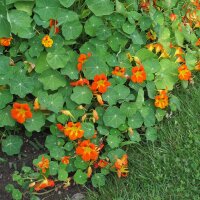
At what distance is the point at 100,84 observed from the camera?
2727 mm

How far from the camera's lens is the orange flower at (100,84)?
2.70 metres

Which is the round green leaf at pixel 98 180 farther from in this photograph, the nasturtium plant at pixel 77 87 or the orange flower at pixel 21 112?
the orange flower at pixel 21 112

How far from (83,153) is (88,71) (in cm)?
49

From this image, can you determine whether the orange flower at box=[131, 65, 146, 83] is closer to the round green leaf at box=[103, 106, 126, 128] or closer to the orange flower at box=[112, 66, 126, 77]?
the orange flower at box=[112, 66, 126, 77]

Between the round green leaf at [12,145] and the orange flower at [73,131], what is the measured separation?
13.2 inches

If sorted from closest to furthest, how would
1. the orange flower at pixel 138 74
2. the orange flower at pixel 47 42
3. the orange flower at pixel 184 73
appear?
the orange flower at pixel 47 42 < the orange flower at pixel 138 74 < the orange flower at pixel 184 73

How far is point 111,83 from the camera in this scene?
2.87 metres

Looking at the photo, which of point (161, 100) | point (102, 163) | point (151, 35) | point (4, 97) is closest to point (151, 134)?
point (161, 100)

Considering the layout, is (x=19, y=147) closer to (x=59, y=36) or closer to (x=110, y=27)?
(x=59, y=36)

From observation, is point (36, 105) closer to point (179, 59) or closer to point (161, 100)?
point (161, 100)

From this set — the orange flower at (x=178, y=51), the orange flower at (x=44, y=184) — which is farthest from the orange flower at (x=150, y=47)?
the orange flower at (x=44, y=184)

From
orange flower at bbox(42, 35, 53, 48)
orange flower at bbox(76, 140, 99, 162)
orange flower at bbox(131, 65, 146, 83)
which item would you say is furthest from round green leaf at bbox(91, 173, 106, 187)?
orange flower at bbox(42, 35, 53, 48)

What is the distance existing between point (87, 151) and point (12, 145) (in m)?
0.48

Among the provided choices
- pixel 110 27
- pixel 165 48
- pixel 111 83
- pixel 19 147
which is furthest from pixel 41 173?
pixel 165 48
